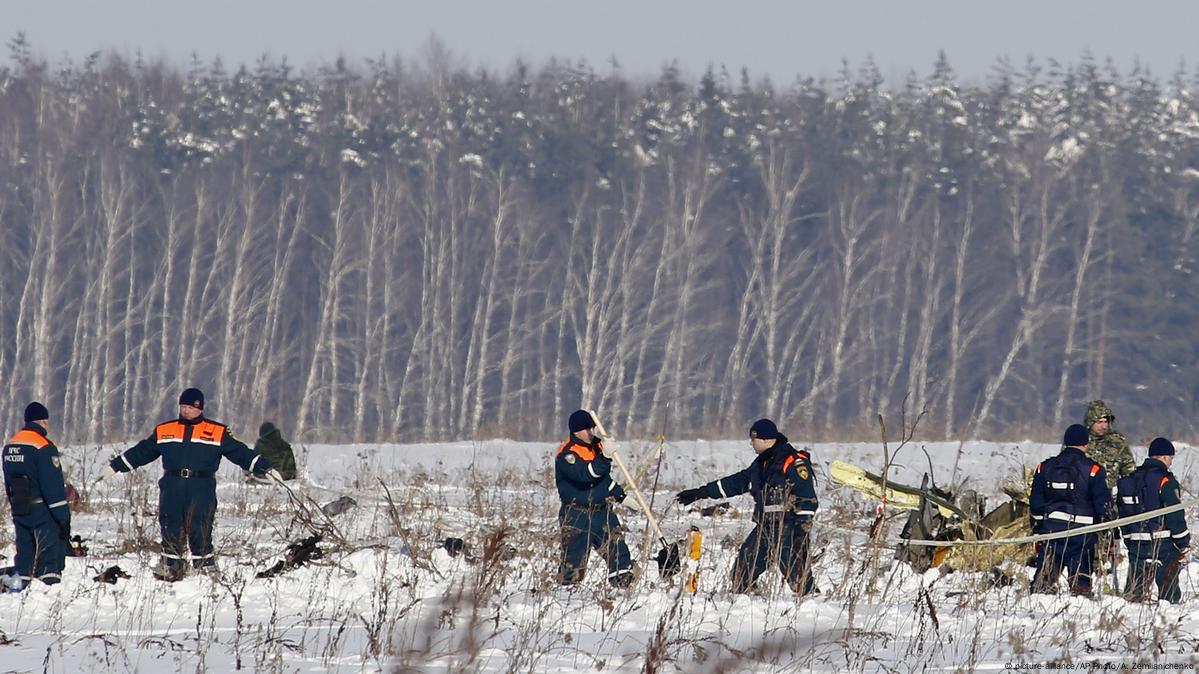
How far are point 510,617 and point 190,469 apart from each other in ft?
9.99

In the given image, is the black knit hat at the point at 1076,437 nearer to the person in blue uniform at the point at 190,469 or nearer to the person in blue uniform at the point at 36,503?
the person in blue uniform at the point at 190,469

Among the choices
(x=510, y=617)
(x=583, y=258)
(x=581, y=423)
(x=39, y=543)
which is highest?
(x=583, y=258)

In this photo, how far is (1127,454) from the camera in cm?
1263

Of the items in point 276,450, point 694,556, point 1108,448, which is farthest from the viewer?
point 276,450

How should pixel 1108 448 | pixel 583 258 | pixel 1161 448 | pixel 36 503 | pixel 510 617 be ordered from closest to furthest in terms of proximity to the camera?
pixel 510 617 < pixel 36 503 < pixel 1161 448 < pixel 1108 448 < pixel 583 258

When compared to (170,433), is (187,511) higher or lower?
lower

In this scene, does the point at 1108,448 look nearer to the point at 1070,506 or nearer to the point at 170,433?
the point at 1070,506

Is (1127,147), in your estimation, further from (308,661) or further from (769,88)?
(308,661)

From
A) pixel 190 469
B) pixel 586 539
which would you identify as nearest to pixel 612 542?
pixel 586 539

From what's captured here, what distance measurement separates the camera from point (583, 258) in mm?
46125

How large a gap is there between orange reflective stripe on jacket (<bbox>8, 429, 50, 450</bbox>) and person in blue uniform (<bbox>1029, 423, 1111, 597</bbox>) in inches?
262

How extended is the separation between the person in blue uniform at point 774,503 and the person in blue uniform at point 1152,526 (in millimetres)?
2200

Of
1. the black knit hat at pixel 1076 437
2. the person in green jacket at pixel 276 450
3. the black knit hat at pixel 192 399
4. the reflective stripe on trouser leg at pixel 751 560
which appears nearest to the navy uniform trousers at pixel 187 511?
the black knit hat at pixel 192 399

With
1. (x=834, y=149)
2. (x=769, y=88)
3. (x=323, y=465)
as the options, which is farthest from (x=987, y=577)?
(x=769, y=88)
